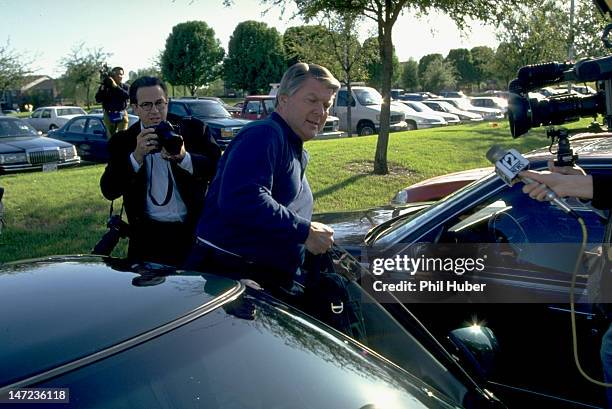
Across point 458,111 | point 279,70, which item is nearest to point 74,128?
point 458,111

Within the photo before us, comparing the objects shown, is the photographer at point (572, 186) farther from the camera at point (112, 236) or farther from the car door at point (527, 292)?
the camera at point (112, 236)

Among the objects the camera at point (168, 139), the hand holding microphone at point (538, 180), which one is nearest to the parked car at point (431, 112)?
the camera at point (168, 139)

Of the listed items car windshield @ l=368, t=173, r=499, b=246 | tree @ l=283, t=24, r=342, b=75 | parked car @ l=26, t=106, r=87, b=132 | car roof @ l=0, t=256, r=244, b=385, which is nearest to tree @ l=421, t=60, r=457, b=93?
tree @ l=283, t=24, r=342, b=75

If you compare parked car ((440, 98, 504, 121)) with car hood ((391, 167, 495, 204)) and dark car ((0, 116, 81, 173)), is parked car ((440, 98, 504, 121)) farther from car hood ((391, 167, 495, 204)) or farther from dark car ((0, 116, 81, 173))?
car hood ((391, 167, 495, 204))

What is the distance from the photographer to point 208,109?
17.3 meters

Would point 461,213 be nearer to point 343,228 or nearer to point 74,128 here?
point 343,228

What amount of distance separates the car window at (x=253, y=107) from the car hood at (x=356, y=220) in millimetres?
17331

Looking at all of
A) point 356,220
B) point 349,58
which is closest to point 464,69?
point 349,58

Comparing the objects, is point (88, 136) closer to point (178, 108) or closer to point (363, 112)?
point (178, 108)

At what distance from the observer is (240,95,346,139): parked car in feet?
69.7

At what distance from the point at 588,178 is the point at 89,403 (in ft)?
5.86

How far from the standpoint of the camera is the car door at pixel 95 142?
52.1 ft

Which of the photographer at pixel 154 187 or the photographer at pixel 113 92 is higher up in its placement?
the photographer at pixel 113 92

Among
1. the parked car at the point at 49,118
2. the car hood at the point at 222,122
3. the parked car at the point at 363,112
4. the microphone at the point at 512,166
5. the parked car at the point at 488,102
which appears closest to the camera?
the microphone at the point at 512,166
